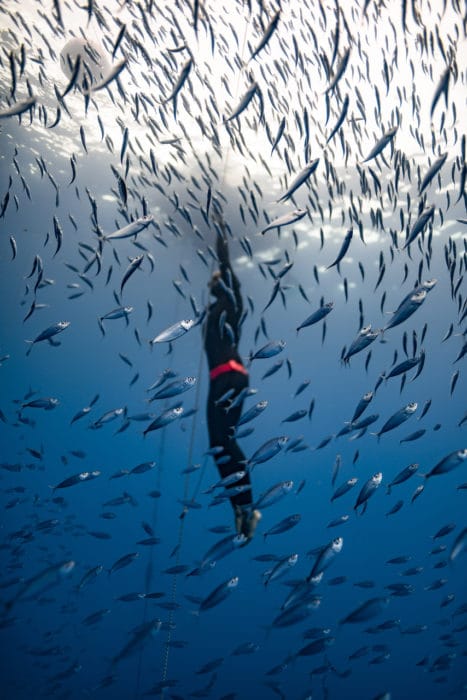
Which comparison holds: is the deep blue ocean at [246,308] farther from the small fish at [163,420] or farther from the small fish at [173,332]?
the small fish at [173,332]

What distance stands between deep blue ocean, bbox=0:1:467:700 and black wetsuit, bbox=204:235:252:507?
0.43 meters

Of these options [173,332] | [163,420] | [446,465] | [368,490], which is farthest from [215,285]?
[446,465]

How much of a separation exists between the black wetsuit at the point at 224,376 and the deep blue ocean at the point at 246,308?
1.42 feet

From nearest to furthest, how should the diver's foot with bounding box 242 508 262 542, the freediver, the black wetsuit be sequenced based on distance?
the diver's foot with bounding box 242 508 262 542
the freediver
the black wetsuit

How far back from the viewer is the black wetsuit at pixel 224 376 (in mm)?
6418

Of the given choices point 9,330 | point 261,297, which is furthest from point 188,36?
point 9,330

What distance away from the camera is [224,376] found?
7.37m

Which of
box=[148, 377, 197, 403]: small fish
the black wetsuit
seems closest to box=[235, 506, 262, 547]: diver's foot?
the black wetsuit

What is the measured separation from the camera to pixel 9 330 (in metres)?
25.3

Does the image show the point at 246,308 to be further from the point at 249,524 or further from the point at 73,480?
the point at 73,480

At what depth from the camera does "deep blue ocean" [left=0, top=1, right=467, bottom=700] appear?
18.6 feet

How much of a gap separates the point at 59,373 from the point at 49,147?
1948cm

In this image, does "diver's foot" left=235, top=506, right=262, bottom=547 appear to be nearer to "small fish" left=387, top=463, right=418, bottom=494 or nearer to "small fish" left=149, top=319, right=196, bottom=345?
"small fish" left=387, top=463, right=418, bottom=494

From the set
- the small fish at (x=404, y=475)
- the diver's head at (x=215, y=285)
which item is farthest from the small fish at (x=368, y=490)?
the diver's head at (x=215, y=285)
